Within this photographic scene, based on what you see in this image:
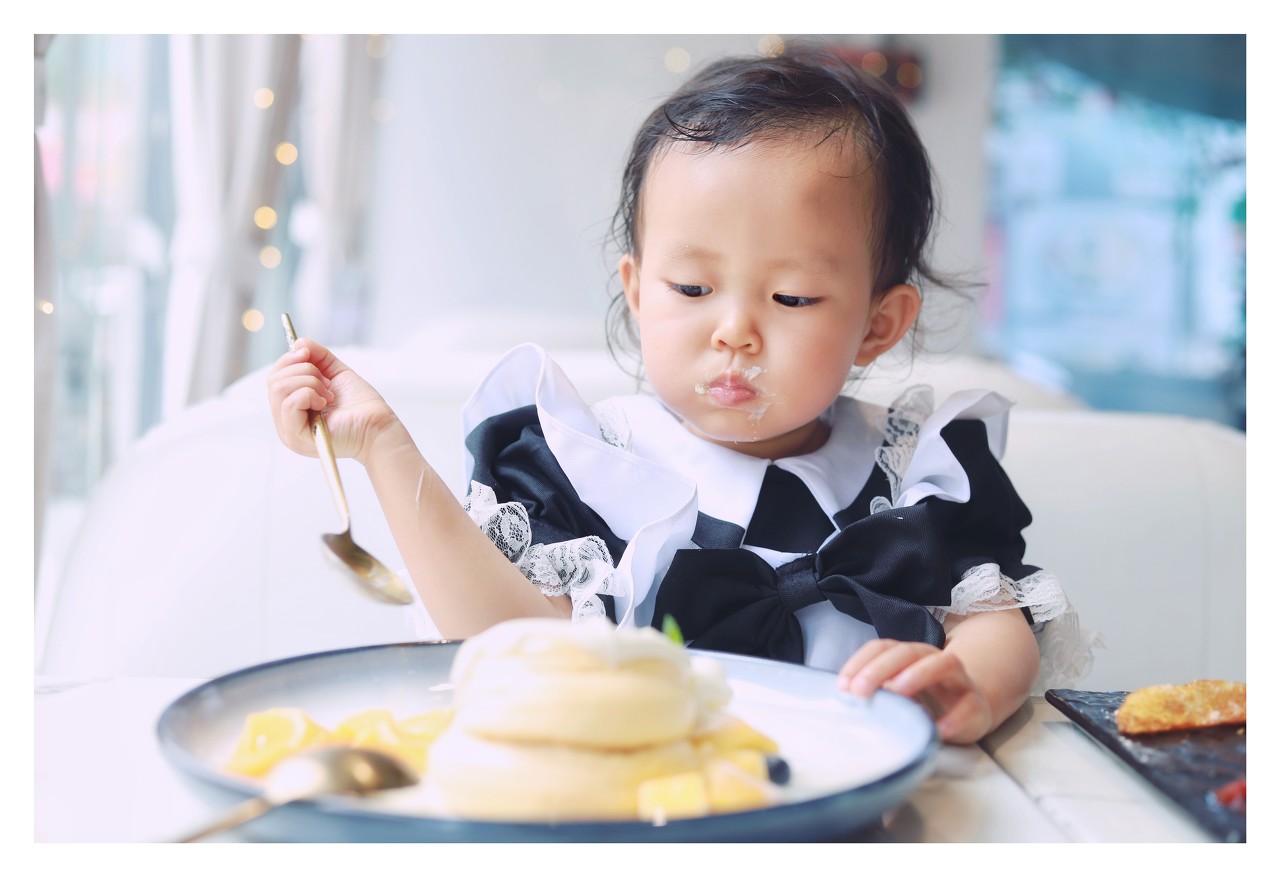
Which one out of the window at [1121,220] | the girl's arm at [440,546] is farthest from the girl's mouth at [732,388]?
the window at [1121,220]

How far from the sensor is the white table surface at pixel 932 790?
506mm

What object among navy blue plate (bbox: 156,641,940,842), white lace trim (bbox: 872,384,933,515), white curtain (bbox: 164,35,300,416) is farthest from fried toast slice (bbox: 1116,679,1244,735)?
white curtain (bbox: 164,35,300,416)

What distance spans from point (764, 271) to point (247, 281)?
190 cm

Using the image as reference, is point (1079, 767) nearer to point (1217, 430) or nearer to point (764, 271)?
point (764, 271)

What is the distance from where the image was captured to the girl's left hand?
628 mm

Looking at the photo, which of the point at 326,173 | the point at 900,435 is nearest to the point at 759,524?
the point at 900,435

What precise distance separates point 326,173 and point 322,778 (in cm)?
414

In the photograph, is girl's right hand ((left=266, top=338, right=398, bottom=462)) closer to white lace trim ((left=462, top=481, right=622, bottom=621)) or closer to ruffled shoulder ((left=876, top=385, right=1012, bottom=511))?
white lace trim ((left=462, top=481, right=622, bottom=621))

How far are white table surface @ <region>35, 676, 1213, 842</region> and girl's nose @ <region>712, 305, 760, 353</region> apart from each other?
0.38 m

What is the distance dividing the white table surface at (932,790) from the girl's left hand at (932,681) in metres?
0.02

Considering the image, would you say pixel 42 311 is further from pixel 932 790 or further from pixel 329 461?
pixel 932 790

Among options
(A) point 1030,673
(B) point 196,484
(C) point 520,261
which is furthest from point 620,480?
(C) point 520,261

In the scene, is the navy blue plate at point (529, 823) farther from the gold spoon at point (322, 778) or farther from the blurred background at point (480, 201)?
the blurred background at point (480, 201)

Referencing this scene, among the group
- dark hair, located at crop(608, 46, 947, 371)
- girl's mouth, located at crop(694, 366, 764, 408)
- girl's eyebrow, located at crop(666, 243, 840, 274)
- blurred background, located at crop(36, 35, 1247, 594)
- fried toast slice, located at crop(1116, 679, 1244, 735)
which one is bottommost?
fried toast slice, located at crop(1116, 679, 1244, 735)
